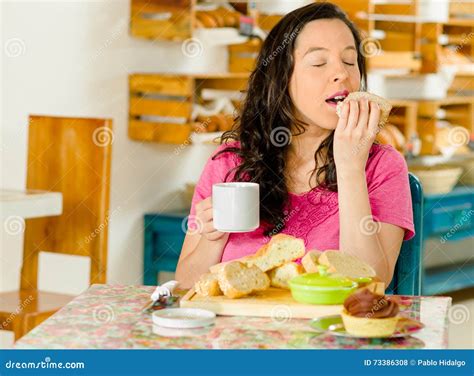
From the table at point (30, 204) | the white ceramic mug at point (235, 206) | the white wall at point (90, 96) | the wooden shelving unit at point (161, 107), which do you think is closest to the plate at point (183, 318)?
the white ceramic mug at point (235, 206)

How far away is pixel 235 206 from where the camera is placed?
194cm

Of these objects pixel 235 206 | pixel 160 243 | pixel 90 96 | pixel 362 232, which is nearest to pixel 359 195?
pixel 362 232

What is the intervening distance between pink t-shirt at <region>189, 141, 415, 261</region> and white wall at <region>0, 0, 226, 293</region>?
153cm

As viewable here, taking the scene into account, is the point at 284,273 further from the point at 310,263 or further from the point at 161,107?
the point at 161,107

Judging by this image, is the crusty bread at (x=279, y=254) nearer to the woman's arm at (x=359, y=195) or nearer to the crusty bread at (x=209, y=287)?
the crusty bread at (x=209, y=287)

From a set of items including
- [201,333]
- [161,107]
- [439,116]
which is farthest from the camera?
[439,116]

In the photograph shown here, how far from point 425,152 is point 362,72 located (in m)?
3.47

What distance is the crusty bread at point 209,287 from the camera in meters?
1.76

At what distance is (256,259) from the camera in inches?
71.9

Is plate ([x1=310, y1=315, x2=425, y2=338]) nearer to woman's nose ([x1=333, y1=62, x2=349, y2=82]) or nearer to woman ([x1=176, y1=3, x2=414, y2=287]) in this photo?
woman ([x1=176, y1=3, x2=414, y2=287])

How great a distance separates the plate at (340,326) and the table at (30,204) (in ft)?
5.41

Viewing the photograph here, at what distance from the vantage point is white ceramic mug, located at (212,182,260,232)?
1.94 metres

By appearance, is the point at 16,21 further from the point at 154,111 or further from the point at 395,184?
the point at 395,184

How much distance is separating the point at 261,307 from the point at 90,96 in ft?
8.06
